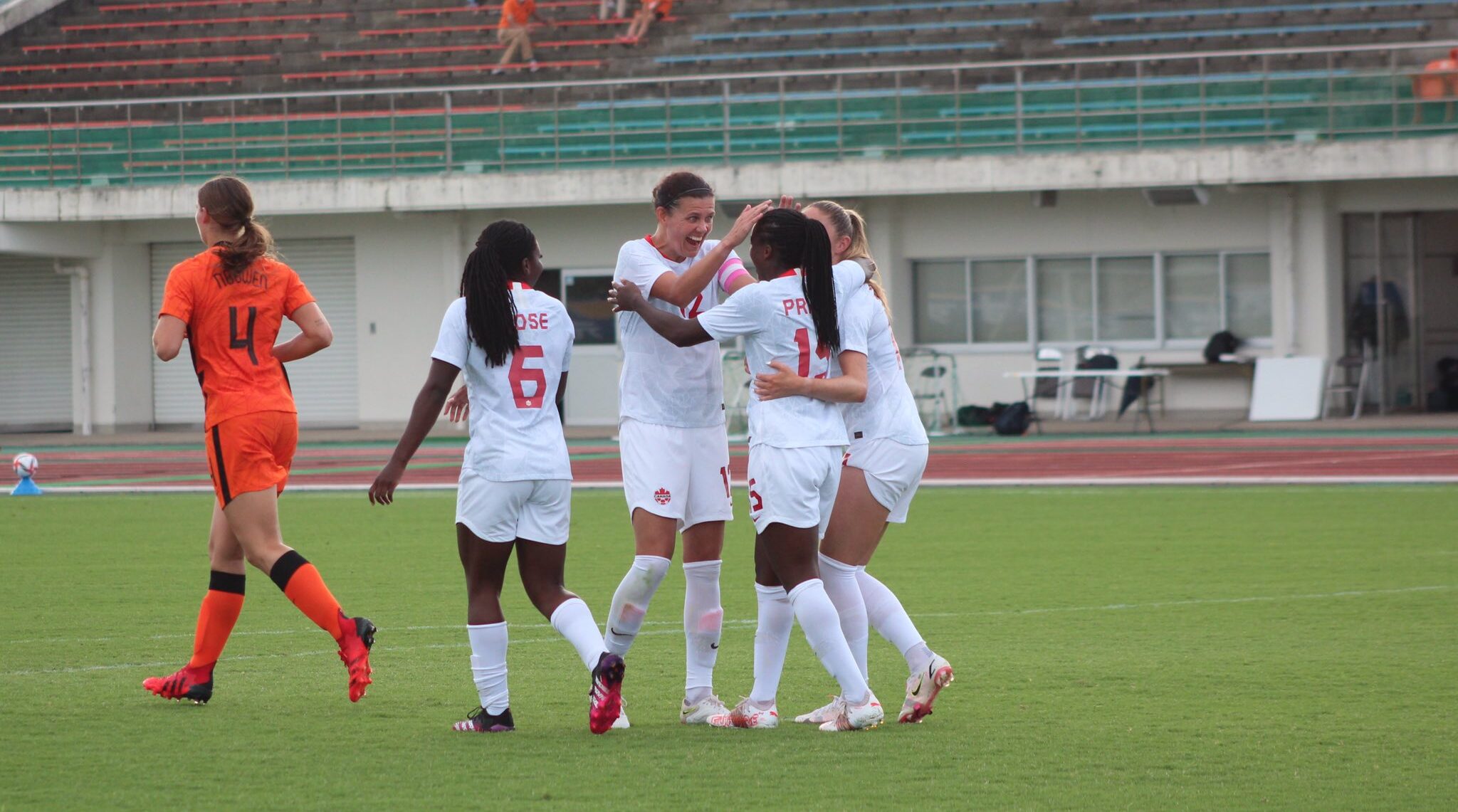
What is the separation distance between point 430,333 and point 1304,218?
14.5m

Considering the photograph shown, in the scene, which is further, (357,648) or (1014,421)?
(1014,421)

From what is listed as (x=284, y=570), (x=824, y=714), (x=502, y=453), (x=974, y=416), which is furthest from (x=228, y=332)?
(x=974, y=416)

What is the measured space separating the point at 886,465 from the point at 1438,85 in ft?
69.4

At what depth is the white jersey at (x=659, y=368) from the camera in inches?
235

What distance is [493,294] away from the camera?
221 inches

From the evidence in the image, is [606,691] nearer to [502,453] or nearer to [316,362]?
[502,453]

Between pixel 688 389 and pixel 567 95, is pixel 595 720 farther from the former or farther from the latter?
pixel 567 95

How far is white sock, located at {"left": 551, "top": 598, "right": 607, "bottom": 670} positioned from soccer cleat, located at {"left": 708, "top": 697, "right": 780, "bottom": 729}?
1.73 feet

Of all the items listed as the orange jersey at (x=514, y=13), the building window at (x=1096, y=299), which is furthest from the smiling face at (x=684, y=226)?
the orange jersey at (x=514, y=13)

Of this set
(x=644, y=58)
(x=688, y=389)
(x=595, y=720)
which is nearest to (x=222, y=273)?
(x=688, y=389)

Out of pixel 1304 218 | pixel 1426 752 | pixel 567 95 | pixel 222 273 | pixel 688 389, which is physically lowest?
pixel 1426 752

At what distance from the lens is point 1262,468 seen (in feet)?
58.3

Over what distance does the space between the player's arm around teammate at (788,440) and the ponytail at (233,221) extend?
1.37m

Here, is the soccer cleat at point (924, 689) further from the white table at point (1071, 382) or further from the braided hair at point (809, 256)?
the white table at point (1071, 382)
